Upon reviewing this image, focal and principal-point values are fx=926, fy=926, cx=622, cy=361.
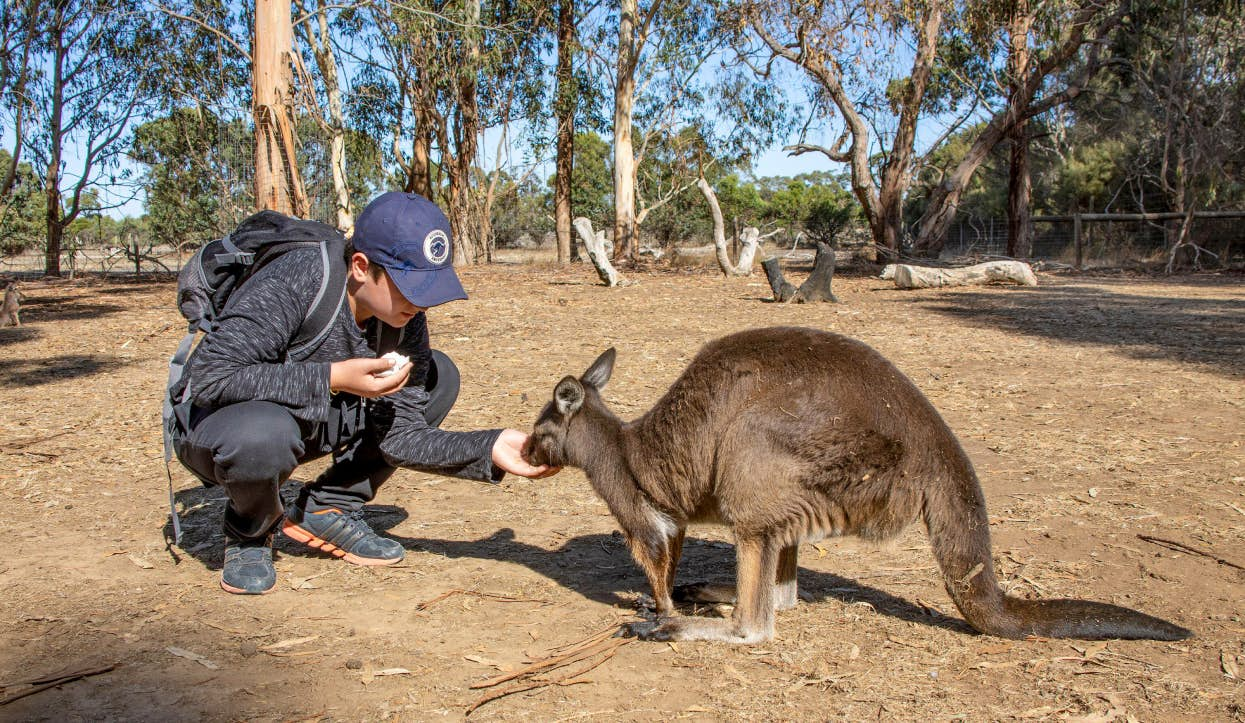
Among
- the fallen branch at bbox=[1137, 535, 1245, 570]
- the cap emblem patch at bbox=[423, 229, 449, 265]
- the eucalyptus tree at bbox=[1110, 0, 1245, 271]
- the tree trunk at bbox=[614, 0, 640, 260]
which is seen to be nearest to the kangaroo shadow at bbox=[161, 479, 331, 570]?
the cap emblem patch at bbox=[423, 229, 449, 265]

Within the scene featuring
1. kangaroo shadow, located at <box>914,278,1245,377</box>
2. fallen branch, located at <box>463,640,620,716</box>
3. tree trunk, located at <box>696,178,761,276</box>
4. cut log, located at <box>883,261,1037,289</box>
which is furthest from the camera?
tree trunk, located at <box>696,178,761,276</box>

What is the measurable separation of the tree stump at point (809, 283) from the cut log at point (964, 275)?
2.65 metres

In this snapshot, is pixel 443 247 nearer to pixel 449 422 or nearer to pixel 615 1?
pixel 449 422

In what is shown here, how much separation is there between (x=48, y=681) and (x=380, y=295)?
1.30 meters

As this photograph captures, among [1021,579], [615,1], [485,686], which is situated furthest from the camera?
[615,1]

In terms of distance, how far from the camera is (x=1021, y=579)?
2.92 metres

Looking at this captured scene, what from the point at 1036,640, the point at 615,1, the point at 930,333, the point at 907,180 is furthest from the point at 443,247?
the point at 615,1

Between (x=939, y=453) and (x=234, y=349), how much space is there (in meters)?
2.01

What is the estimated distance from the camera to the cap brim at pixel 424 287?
2623 mm

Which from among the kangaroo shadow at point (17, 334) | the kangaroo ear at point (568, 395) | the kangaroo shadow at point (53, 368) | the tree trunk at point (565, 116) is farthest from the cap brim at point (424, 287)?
the tree trunk at point (565, 116)

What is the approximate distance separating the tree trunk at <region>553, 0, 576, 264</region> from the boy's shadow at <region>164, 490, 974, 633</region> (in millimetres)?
17155

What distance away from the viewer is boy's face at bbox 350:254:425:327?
2.71 m

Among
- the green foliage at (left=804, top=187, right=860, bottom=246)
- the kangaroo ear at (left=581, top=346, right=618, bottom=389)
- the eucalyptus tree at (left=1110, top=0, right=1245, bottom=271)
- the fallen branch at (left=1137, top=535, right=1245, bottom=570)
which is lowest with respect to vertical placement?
the fallen branch at (left=1137, top=535, right=1245, bottom=570)

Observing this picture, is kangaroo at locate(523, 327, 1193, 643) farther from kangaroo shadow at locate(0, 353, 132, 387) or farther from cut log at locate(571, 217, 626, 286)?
cut log at locate(571, 217, 626, 286)
